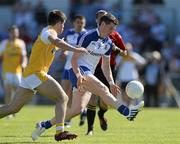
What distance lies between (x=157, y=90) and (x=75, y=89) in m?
16.5

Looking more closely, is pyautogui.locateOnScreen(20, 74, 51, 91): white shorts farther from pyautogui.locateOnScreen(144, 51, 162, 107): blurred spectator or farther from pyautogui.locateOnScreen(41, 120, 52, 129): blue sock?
pyautogui.locateOnScreen(144, 51, 162, 107): blurred spectator

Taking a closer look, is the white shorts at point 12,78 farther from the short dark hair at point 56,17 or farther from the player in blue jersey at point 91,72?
the short dark hair at point 56,17

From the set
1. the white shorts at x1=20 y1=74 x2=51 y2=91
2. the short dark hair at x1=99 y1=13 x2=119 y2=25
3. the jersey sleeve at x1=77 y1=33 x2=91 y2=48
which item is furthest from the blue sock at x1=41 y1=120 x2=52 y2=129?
the short dark hair at x1=99 y1=13 x2=119 y2=25

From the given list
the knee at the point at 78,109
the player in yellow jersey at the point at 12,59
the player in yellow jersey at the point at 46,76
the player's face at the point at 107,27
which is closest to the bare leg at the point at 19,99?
the player in yellow jersey at the point at 46,76

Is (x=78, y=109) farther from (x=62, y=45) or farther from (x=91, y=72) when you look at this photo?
(x=62, y=45)

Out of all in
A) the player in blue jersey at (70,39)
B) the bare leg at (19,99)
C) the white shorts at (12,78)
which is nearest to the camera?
the bare leg at (19,99)

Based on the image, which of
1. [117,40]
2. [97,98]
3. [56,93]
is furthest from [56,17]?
[97,98]

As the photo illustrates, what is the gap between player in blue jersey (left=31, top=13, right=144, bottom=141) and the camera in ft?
44.9

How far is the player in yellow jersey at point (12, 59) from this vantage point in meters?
22.7

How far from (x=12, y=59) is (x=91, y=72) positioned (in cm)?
903

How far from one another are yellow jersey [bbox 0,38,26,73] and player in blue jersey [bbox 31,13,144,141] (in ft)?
26.9

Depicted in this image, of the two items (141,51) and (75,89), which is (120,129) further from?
(141,51)

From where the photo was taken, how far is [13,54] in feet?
75.0

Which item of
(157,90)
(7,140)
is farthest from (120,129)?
(157,90)
